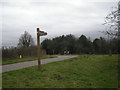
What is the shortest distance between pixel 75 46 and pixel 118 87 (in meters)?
59.8

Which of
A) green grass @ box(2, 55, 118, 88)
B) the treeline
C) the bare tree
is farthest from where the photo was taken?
the treeline

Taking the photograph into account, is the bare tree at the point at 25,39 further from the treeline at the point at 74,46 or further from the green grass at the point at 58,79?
the green grass at the point at 58,79

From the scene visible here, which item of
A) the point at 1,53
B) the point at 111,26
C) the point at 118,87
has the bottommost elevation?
the point at 118,87

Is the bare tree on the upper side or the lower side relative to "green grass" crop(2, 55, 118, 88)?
upper

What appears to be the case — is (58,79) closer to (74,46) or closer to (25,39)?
(25,39)

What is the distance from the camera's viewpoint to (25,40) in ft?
165

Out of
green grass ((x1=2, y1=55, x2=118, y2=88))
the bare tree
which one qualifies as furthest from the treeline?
A: green grass ((x1=2, y1=55, x2=118, y2=88))

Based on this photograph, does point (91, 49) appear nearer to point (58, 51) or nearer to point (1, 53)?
point (58, 51)

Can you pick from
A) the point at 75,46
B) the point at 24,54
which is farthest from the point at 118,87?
the point at 75,46

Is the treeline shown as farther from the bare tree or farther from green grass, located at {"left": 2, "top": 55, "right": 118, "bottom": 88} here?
green grass, located at {"left": 2, "top": 55, "right": 118, "bottom": 88}

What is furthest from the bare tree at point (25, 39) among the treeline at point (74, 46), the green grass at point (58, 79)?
the green grass at point (58, 79)

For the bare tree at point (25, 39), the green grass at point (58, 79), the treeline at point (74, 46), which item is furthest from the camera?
the treeline at point (74, 46)

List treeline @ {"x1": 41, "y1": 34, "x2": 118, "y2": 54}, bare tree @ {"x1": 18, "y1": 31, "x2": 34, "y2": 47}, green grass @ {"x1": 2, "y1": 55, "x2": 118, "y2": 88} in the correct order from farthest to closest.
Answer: treeline @ {"x1": 41, "y1": 34, "x2": 118, "y2": 54}
bare tree @ {"x1": 18, "y1": 31, "x2": 34, "y2": 47}
green grass @ {"x1": 2, "y1": 55, "x2": 118, "y2": 88}

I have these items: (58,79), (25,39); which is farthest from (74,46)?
(58,79)
